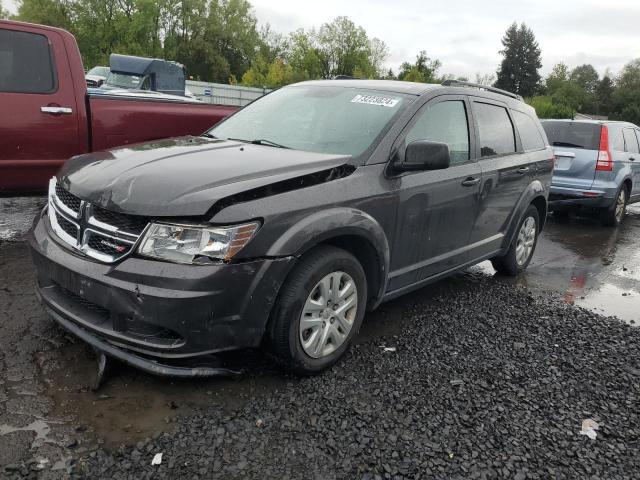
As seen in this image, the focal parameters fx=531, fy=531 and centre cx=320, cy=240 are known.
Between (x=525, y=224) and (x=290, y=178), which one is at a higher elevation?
(x=290, y=178)

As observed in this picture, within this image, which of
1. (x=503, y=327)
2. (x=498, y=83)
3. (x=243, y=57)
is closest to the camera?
(x=503, y=327)

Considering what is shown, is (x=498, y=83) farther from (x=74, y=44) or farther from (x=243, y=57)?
(x=74, y=44)

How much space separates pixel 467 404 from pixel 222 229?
5.42 ft

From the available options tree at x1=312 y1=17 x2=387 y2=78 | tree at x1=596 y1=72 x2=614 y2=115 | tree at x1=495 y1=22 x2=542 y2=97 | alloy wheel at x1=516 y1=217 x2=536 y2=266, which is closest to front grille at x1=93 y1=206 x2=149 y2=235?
alloy wheel at x1=516 y1=217 x2=536 y2=266

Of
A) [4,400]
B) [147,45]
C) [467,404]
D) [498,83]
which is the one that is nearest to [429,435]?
[467,404]

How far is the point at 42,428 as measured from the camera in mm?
2510

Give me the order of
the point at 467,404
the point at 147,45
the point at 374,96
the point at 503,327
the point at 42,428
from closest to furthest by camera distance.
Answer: the point at 42,428 → the point at 467,404 → the point at 374,96 → the point at 503,327 → the point at 147,45

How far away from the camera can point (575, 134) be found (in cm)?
858

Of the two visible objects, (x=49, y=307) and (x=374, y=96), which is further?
(x=374, y=96)

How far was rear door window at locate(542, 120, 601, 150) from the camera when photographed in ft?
27.7

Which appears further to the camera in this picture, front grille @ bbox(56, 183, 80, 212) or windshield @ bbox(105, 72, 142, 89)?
windshield @ bbox(105, 72, 142, 89)

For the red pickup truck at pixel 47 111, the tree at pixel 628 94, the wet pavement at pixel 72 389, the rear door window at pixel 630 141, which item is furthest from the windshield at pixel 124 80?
the tree at pixel 628 94

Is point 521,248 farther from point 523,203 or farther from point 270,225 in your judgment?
point 270,225

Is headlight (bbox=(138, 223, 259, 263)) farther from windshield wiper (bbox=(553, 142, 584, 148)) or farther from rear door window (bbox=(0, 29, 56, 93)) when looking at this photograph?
windshield wiper (bbox=(553, 142, 584, 148))
